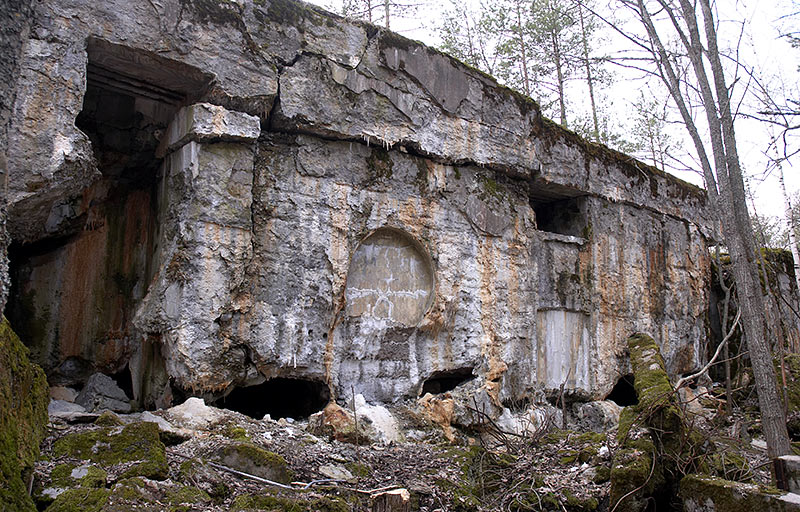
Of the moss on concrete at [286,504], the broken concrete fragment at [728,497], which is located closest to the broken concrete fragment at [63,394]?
the moss on concrete at [286,504]

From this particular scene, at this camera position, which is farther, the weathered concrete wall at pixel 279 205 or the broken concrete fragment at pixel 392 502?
the weathered concrete wall at pixel 279 205

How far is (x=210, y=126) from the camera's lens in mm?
5180

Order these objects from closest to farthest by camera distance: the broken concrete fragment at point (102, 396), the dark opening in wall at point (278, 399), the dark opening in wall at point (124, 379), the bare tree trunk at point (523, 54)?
the broken concrete fragment at point (102, 396) → the dark opening in wall at point (124, 379) → the dark opening in wall at point (278, 399) → the bare tree trunk at point (523, 54)

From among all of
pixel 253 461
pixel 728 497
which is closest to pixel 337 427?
pixel 253 461

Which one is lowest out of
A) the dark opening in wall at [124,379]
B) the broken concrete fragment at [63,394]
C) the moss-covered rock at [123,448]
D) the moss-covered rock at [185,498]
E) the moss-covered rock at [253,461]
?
the moss-covered rock at [185,498]

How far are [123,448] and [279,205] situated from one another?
2.55m

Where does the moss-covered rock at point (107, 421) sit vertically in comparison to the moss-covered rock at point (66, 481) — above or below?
above

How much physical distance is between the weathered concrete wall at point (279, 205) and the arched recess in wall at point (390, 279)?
0.07ft

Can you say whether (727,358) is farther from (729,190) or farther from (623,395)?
(729,190)

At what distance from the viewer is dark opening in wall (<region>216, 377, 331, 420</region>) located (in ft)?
19.9

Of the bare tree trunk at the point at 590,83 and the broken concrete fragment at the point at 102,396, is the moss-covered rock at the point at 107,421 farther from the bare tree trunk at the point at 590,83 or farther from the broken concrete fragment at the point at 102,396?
the bare tree trunk at the point at 590,83

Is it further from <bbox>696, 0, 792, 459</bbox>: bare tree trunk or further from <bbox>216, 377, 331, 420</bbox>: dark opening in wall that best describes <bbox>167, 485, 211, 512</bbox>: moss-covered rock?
<bbox>696, 0, 792, 459</bbox>: bare tree trunk

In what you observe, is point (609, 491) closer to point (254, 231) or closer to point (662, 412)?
point (662, 412)

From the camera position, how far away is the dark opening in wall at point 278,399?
6074mm
